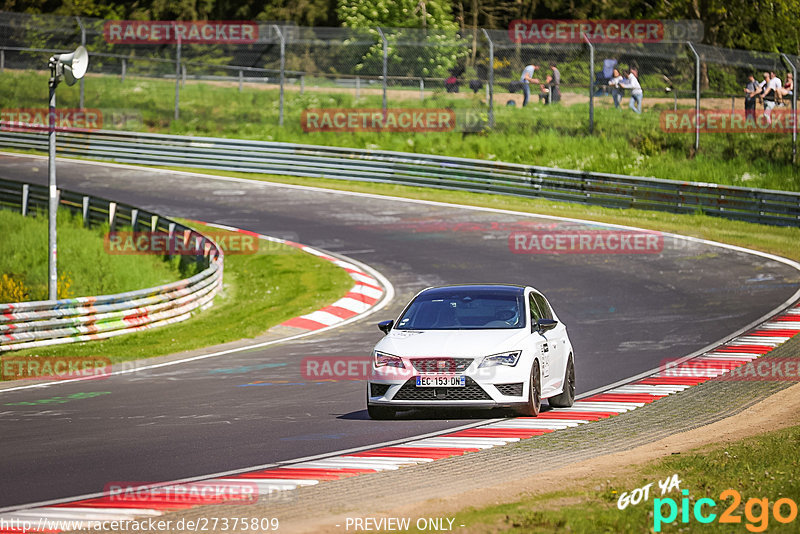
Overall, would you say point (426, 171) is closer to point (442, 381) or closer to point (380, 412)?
point (380, 412)

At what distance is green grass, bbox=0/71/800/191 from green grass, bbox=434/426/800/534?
77.5ft

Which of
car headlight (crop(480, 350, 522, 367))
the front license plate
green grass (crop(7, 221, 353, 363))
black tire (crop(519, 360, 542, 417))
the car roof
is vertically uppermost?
the car roof

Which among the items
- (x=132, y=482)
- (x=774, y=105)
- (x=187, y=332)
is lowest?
(x=187, y=332)

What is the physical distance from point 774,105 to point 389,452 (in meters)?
25.5

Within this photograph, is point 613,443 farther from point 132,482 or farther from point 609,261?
point 609,261

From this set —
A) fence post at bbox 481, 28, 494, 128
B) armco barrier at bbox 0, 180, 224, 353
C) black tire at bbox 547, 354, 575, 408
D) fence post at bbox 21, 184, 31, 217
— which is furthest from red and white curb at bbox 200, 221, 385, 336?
fence post at bbox 481, 28, 494, 128

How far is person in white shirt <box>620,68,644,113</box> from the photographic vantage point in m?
35.7

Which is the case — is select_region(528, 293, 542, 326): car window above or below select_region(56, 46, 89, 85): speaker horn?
below

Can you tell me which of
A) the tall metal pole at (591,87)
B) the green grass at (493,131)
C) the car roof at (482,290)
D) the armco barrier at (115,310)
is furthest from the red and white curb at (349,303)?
the green grass at (493,131)

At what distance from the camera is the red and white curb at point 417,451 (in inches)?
325

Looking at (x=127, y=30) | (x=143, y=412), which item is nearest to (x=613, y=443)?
(x=143, y=412)

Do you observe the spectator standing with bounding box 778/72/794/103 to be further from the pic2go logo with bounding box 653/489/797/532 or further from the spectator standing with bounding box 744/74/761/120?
the pic2go logo with bounding box 653/489/797/532

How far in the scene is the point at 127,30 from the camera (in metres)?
61.9

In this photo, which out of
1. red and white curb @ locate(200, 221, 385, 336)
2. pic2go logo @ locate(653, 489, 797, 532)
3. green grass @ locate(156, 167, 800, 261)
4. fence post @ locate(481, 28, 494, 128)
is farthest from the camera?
fence post @ locate(481, 28, 494, 128)
